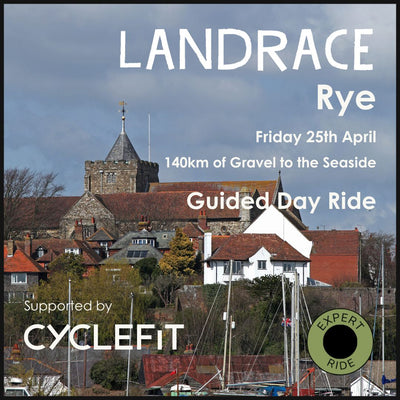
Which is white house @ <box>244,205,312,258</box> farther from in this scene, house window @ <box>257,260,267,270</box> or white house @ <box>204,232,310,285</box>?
house window @ <box>257,260,267,270</box>

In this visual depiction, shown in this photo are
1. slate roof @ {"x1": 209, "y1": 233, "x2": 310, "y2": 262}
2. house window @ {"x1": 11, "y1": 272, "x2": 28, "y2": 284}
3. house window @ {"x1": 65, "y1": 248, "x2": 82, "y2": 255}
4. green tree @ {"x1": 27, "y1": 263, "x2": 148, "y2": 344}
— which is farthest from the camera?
house window @ {"x1": 65, "y1": 248, "x2": 82, "y2": 255}

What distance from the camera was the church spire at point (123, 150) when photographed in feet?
316

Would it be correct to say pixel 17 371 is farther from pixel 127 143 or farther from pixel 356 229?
pixel 127 143

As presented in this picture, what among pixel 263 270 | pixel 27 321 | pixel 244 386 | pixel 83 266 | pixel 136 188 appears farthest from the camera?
pixel 136 188

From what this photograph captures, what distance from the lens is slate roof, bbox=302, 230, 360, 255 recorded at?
5984 cm

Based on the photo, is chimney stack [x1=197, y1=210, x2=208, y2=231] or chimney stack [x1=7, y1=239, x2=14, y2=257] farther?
chimney stack [x1=197, y1=210, x2=208, y2=231]

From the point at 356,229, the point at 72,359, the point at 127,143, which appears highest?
the point at 127,143

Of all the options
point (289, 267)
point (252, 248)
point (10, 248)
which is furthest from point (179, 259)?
point (10, 248)

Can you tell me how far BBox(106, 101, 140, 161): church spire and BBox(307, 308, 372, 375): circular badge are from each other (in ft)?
281

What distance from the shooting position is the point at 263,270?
2207 inches

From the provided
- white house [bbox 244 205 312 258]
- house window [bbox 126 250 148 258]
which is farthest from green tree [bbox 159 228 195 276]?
white house [bbox 244 205 312 258]

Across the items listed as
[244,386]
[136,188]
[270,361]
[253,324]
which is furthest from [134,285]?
[136,188]

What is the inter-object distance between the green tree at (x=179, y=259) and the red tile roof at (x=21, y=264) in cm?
644

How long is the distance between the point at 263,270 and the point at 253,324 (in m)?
12.0
